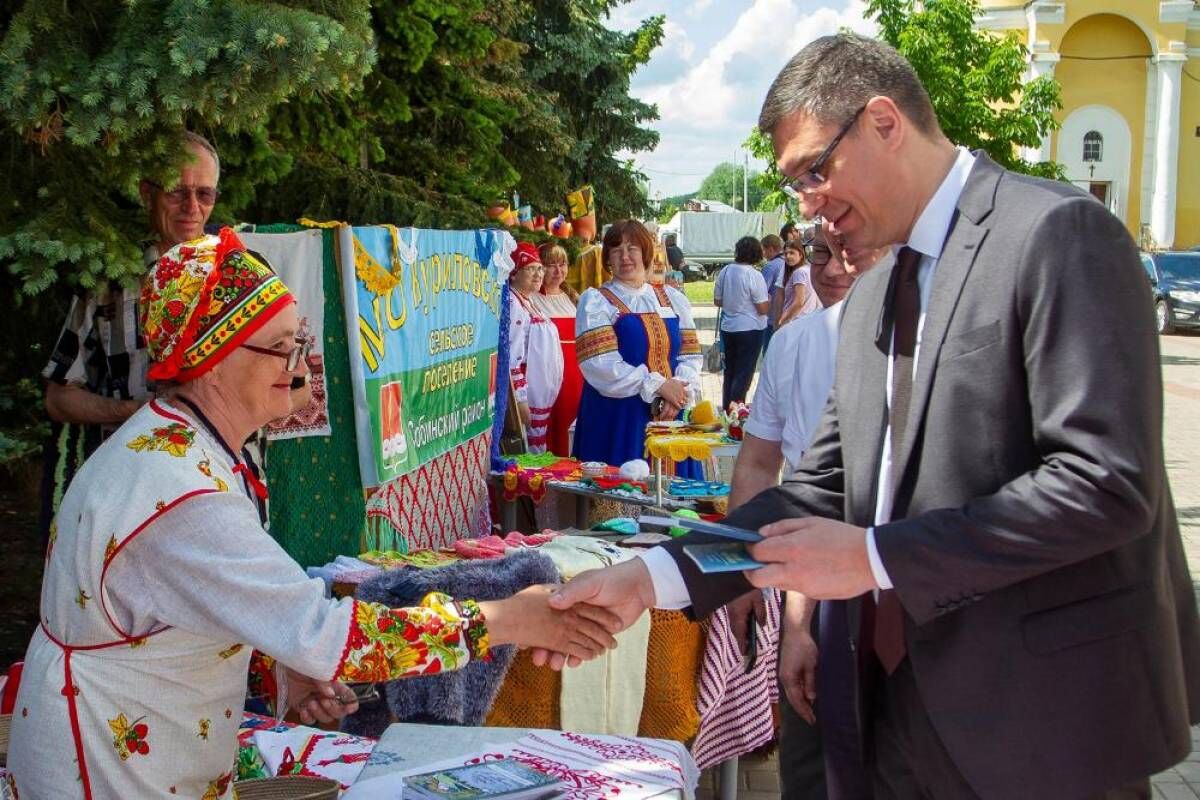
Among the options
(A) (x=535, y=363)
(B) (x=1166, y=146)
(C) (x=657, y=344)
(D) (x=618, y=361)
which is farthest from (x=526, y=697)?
(B) (x=1166, y=146)

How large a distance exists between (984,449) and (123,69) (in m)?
3.12

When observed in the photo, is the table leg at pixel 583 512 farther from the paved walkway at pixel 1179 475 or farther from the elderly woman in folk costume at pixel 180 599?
the elderly woman in folk costume at pixel 180 599

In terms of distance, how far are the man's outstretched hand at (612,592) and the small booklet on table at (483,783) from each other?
0.33 meters

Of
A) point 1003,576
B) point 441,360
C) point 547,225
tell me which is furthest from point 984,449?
point 547,225

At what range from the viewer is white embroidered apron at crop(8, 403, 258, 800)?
215 cm

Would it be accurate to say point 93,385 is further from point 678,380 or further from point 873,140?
point 678,380

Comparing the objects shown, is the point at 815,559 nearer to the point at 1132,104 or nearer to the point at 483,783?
the point at 483,783

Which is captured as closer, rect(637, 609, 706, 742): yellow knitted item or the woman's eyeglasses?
the woman's eyeglasses

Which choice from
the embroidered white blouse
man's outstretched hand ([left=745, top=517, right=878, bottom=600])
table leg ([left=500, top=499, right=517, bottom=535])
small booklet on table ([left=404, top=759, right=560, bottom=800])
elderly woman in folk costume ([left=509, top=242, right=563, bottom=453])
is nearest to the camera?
man's outstretched hand ([left=745, top=517, right=878, bottom=600])

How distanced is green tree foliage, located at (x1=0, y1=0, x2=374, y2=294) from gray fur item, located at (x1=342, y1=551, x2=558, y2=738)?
1.55 meters

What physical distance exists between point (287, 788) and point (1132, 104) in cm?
4947

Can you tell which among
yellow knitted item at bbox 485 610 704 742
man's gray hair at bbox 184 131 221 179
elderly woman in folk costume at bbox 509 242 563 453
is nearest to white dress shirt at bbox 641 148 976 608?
yellow knitted item at bbox 485 610 704 742

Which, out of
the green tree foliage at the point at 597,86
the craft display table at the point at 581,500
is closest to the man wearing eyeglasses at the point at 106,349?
the craft display table at the point at 581,500

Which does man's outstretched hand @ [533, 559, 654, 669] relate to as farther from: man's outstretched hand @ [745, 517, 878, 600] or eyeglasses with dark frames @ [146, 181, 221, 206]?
eyeglasses with dark frames @ [146, 181, 221, 206]
